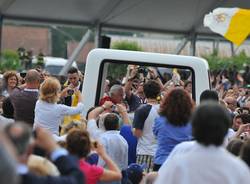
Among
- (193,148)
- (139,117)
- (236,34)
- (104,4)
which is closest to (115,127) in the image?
(139,117)

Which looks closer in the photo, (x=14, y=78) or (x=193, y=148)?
(x=193, y=148)

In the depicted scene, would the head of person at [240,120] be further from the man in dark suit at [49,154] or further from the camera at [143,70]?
the man in dark suit at [49,154]

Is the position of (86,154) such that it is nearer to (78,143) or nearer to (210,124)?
(78,143)

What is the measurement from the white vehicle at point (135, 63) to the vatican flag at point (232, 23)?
14.0 ft

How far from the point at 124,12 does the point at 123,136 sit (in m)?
10.9

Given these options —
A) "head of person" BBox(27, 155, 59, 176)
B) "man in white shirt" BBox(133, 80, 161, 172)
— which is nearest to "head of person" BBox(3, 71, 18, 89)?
"man in white shirt" BBox(133, 80, 161, 172)

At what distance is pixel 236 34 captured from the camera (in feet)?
44.2

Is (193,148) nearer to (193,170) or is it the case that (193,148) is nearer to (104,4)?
(193,170)

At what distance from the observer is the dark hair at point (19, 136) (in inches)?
161

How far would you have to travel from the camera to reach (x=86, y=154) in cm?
579

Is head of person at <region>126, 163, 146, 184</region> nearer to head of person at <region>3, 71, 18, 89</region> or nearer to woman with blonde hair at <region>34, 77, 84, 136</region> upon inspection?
woman with blonde hair at <region>34, 77, 84, 136</region>

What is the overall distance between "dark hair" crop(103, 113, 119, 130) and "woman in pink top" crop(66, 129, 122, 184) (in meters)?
1.72

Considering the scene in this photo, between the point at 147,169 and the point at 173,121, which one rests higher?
the point at 173,121

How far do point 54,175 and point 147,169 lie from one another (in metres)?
3.68
